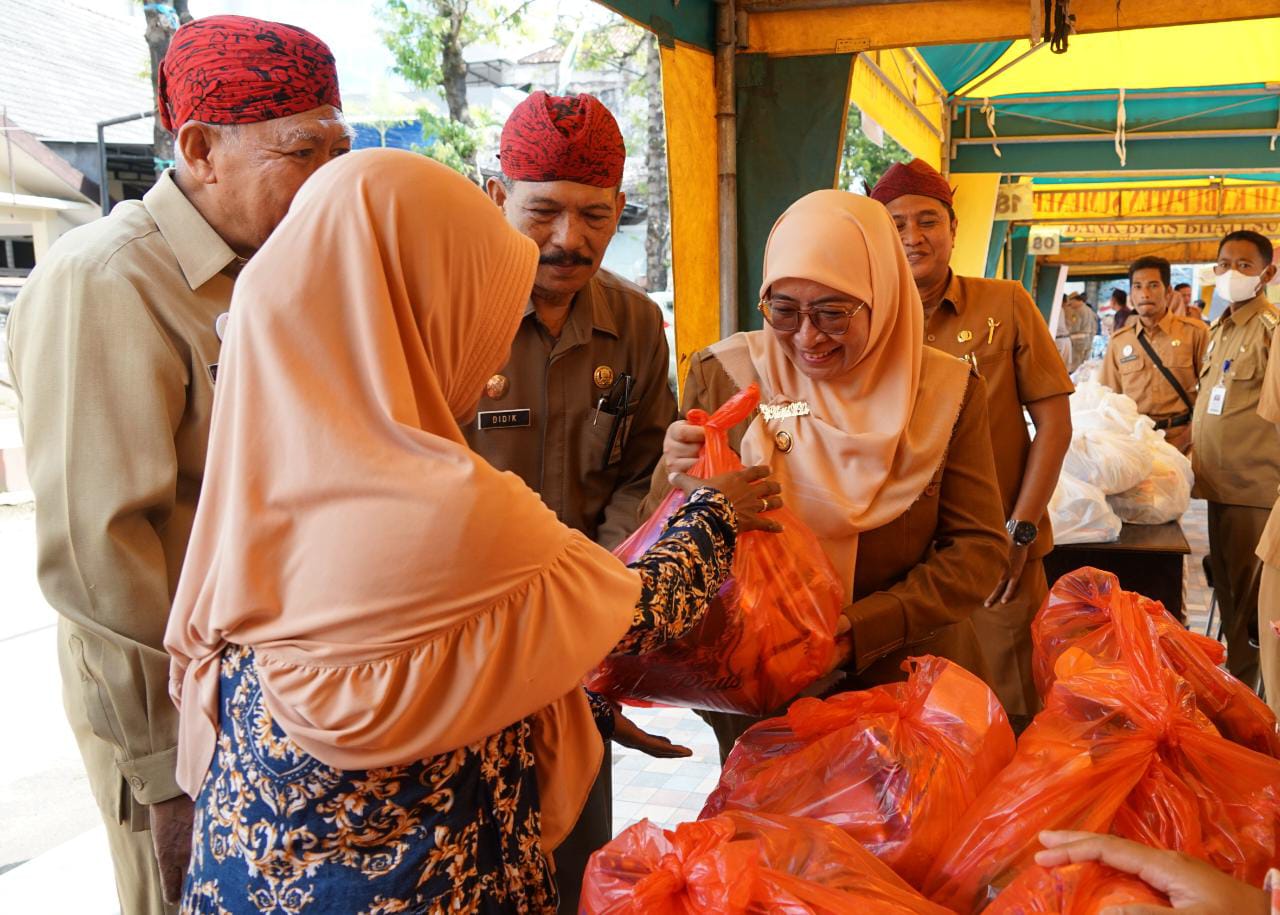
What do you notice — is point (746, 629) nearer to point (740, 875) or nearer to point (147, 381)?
point (740, 875)

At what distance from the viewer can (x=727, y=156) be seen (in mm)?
4129

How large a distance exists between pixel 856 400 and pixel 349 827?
3.65 ft

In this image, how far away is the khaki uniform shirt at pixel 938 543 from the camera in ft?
6.06

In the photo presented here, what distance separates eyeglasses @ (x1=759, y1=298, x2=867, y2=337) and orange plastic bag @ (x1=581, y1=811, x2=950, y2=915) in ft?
2.76

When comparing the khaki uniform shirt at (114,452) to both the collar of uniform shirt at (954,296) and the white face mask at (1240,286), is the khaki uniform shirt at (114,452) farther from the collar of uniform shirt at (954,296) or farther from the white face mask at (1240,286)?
the white face mask at (1240,286)

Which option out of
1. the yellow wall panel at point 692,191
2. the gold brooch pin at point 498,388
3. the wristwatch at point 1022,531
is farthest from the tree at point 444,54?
the wristwatch at point 1022,531

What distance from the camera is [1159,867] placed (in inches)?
44.3

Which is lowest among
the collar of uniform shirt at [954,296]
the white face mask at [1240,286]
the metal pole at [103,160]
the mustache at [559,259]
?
the white face mask at [1240,286]

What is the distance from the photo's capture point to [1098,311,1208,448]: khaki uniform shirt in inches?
262

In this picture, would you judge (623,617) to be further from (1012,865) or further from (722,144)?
(722,144)

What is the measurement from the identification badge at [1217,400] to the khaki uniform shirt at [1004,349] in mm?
2153

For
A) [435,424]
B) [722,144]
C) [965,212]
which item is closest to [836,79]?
[722,144]

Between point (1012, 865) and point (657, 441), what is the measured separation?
123 centimetres

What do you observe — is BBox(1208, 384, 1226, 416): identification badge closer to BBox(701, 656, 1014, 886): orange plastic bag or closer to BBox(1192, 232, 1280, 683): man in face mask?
BBox(1192, 232, 1280, 683): man in face mask
